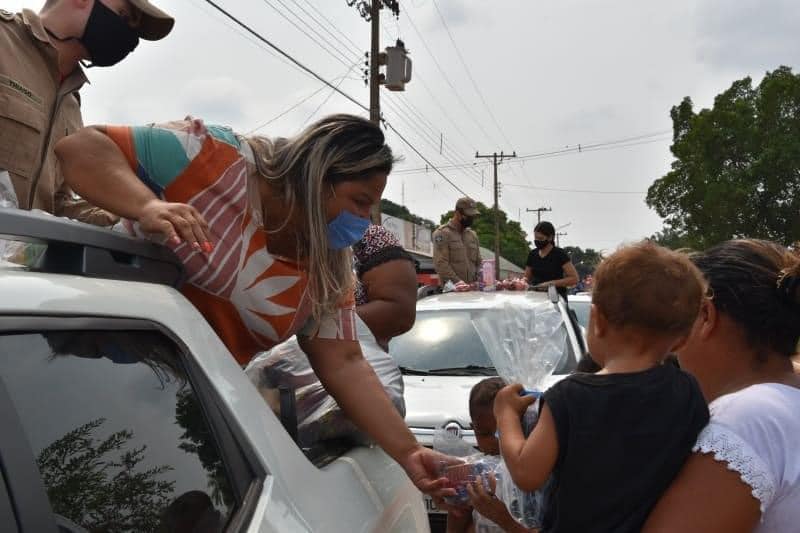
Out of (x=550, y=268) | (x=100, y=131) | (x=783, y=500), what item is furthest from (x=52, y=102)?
(x=550, y=268)

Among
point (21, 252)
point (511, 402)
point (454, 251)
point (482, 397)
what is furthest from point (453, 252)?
Answer: point (21, 252)

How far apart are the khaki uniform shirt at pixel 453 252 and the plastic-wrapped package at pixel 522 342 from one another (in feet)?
22.3

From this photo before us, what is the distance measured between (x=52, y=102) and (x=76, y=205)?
0.35 meters

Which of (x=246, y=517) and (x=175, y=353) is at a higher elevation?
(x=175, y=353)

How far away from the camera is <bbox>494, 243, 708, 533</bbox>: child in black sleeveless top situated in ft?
5.81

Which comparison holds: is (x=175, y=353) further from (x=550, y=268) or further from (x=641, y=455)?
(x=550, y=268)

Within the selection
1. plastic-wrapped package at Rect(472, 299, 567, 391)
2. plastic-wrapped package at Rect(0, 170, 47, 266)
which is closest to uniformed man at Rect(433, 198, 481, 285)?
plastic-wrapped package at Rect(472, 299, 567, 391)

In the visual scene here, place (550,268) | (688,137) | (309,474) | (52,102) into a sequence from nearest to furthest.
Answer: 1. (309,474)
2. (52,102)
3. (550,268)
4. (688,137)

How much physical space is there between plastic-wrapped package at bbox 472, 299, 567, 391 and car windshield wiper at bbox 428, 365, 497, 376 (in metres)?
2.88

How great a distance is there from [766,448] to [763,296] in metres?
0.37

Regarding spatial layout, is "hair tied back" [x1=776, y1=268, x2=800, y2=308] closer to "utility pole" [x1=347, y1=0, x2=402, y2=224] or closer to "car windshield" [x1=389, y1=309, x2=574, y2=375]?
"car windshield" [x1=389, y1=309, x2=574, y2=375]

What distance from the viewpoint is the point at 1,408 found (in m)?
0.98

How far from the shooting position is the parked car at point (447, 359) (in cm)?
498

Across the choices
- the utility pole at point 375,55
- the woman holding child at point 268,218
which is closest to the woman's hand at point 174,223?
the woman holding child at point 268,218
